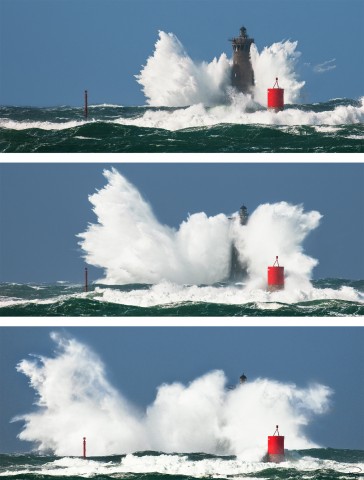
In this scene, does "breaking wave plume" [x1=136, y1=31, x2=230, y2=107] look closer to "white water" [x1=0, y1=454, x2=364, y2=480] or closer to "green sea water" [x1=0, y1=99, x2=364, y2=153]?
"green sea water" [x1=0, y1=99, x2=364, y2=153]

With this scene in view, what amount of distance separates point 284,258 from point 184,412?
5.71 metres

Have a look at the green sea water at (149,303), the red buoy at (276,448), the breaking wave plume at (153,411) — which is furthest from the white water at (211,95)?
the red buoy at (276,448)

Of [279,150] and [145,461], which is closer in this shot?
[145,461]

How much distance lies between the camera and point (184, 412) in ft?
240

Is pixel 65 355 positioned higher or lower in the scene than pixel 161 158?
lower

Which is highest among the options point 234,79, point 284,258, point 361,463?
point 234,79

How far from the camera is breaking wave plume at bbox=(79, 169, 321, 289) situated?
74.9 m

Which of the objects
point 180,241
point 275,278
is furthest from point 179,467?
point 180,241

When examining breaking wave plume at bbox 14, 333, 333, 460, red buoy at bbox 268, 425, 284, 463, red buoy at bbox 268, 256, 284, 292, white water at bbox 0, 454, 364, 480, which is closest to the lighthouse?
red buoy at bbox 268, 256, 284, 292

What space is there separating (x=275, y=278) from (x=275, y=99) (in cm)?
581

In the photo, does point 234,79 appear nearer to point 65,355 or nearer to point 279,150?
point 279,150

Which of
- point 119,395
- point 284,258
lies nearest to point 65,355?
point 119,395

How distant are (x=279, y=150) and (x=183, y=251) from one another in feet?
13.5

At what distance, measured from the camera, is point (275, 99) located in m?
76.9
